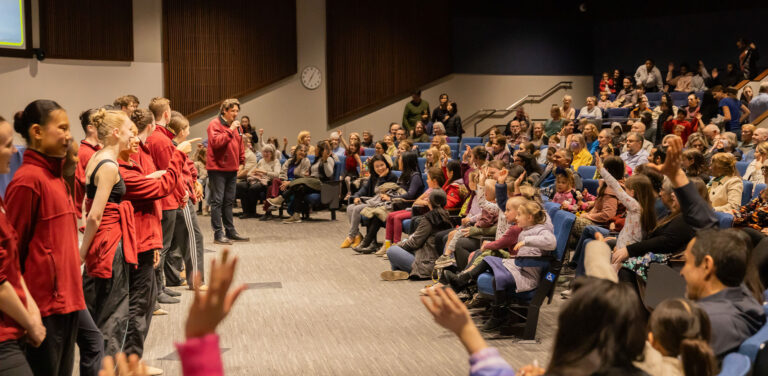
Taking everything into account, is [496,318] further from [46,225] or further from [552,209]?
[46,225]

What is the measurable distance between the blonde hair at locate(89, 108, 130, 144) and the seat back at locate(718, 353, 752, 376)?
2.66 metres

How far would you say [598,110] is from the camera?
1309 cm

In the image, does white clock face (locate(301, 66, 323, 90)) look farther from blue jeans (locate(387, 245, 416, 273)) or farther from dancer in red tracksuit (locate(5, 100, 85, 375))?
dancer in red tracksuit (locate(5, 100, 85, 375))

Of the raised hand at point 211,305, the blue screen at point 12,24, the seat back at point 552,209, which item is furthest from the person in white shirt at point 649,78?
the raised hand at point 211,305

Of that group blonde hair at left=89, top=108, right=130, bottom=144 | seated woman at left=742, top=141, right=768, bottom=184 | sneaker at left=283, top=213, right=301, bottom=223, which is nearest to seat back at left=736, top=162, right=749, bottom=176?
seated woman at left=742, top=141, right=768, bottom=184

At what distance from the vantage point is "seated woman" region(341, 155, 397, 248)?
8500 millimetres

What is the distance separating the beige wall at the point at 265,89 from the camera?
1286cm

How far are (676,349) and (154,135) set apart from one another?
3.91 meters

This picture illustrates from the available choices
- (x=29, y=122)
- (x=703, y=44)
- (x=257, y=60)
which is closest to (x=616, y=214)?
(x=29, y=122)

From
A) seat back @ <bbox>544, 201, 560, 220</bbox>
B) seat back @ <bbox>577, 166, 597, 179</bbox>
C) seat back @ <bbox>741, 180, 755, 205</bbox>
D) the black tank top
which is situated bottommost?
seat back @ <bbox>544, 201, 560, 220</bbox>

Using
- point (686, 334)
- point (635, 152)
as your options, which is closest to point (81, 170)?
point (686, 334)

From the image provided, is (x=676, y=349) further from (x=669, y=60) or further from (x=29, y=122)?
(x=669, y=60)

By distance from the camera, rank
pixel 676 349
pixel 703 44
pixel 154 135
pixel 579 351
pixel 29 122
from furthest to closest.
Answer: pixel 703 44
pixel 154 135
pixel 29 122
pixel 676 349
pixel 579 351

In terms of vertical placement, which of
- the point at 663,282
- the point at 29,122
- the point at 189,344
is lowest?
the point at 663,282
